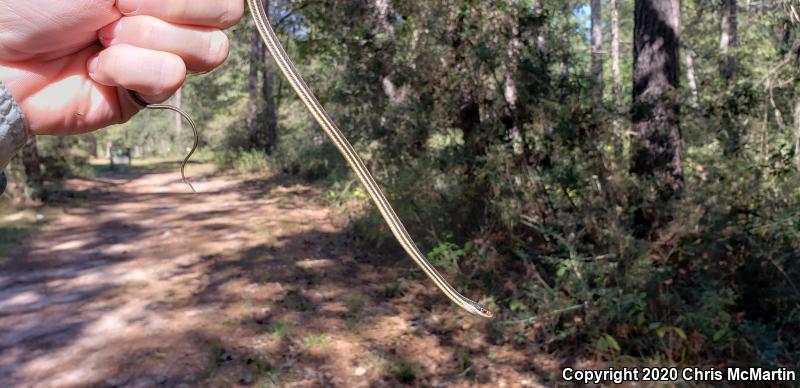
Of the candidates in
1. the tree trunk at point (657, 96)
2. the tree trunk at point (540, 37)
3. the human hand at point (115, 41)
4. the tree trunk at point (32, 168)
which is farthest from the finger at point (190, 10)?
the tree trunk at point (32, 168)

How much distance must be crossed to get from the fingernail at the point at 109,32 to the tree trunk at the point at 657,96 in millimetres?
4490

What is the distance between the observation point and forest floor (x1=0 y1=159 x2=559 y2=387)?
4.42m

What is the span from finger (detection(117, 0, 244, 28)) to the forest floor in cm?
354

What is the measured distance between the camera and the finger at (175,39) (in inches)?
48.5

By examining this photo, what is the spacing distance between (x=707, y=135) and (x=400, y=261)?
12.1 feet

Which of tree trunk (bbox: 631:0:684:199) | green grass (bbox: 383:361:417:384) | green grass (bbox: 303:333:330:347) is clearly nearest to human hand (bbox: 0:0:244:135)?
green grass (bbox: 383:361:417:384)

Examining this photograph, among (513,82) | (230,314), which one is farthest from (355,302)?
(513,82)

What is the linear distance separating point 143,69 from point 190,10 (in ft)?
0.58

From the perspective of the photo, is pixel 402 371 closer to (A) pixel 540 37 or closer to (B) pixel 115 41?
(A) pixel 540 37

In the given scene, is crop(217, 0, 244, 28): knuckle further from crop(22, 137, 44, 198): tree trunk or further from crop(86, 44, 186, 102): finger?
crop(22, 137, 44, 198): tree trunk

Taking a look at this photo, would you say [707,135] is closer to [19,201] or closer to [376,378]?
[376,378]

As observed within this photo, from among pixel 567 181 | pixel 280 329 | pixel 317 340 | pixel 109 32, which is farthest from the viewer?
pixel 280 329

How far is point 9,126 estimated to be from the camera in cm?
129

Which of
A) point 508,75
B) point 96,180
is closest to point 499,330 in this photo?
point 508,75
